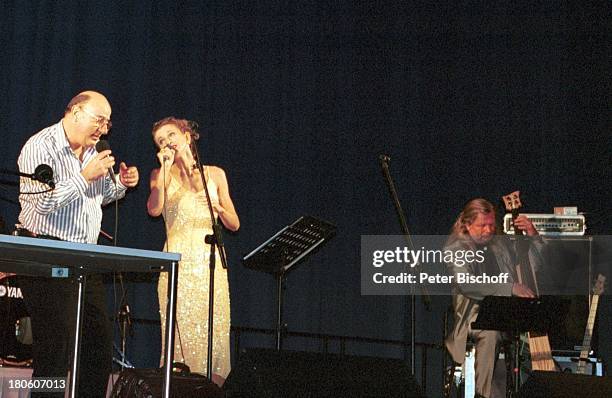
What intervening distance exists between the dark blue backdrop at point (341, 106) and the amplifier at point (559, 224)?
88cm

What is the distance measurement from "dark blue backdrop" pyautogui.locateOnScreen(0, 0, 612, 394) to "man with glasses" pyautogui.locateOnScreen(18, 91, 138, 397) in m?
2.06

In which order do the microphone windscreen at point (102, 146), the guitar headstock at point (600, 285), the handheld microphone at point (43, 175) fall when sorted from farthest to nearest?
the guitar headstock at point (600, 285) < the microphone windscreen at point (102, 146) < the handheld microphone at point (43, 175)

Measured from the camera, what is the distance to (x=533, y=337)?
17.8 feet

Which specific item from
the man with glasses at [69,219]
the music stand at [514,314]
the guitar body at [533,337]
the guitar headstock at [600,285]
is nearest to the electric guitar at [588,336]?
the guitar headstock at [600,285]

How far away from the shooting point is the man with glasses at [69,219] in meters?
3.03

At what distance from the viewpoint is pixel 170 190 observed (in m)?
5.27

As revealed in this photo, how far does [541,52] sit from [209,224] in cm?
349

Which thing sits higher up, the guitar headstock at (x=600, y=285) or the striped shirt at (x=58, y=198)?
the striped shirt at (x=58, y=198)

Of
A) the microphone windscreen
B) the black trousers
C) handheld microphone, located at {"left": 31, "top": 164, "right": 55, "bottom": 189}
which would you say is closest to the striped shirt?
the microphone windscreen

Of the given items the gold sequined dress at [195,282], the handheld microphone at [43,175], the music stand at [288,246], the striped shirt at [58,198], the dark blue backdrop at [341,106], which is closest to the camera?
the handheld microphone at [43,175]

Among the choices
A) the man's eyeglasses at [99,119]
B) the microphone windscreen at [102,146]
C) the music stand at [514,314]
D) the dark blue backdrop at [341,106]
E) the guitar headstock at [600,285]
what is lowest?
the music stand at [514,314]

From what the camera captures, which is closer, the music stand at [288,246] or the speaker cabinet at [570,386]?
the speaker cabinet at [570,386]

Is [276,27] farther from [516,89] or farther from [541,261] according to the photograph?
[541,261]

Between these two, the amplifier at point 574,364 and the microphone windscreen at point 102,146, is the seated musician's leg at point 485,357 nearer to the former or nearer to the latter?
the amplifier at point 574,364
